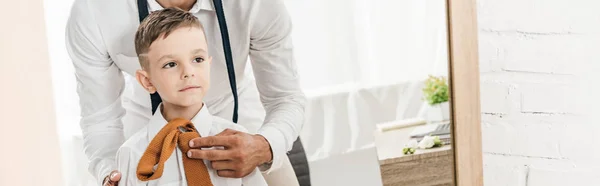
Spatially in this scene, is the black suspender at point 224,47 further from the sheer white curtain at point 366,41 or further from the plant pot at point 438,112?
the plant pot at point 438,112

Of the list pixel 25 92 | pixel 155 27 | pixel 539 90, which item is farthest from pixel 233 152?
pixel 539 90

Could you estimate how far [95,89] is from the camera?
1.20 m

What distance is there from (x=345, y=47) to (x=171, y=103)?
329 mm

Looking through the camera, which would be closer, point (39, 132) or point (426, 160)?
point (39, 132)

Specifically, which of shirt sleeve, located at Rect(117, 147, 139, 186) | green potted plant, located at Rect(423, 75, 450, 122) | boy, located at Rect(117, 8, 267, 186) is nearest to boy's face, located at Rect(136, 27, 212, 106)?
boy, located at Rect(117, 8, 267, 186)

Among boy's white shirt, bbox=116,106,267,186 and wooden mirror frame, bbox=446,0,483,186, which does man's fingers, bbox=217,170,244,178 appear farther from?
wooden mirror frame, bbox=446,0,483,186

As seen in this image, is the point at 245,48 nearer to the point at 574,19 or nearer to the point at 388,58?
the point at 388,58

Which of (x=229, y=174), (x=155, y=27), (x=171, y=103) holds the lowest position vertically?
(x=229, y=174)

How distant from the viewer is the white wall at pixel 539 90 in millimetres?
1501

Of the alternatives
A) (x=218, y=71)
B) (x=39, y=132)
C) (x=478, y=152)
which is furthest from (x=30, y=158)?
(x=478, y=152)

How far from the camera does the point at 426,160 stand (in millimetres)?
1416

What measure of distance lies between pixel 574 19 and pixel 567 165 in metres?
0.30

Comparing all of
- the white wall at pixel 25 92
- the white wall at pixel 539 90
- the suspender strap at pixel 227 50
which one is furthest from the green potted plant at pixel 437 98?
the white wall at pixel 25 92

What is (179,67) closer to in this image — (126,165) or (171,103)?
(171,103)
